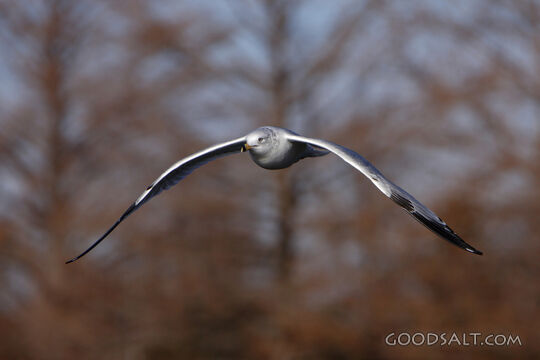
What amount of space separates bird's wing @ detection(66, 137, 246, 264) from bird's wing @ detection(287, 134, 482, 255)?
1.84 ft

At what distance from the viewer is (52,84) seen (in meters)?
11.6

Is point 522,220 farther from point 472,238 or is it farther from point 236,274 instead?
point 236,274

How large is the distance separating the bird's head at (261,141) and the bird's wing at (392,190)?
139mm

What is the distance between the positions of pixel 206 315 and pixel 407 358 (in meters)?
2.73

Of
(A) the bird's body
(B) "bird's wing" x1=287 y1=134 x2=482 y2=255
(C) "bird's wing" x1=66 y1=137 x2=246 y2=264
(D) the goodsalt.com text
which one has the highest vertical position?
(D) the goodsalt.com text

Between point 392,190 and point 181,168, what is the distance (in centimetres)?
139

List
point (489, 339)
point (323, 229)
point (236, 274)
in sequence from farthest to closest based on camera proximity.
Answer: point (236, 274) < point (323, 229) < point (489, 339)

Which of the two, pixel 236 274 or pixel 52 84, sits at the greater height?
pixel 52 84

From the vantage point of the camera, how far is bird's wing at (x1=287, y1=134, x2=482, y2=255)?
333cm

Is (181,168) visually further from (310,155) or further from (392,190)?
(392,190)

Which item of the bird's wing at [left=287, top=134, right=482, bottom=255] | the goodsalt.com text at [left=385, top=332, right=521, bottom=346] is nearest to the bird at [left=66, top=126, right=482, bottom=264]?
the bird's wing at [left=287, top=134, right=482, bottom=255]

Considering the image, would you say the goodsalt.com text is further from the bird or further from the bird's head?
the bird's head

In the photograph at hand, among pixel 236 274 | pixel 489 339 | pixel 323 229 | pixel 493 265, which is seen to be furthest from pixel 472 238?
pixel 236 274

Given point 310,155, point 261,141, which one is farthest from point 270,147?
point 310,155
